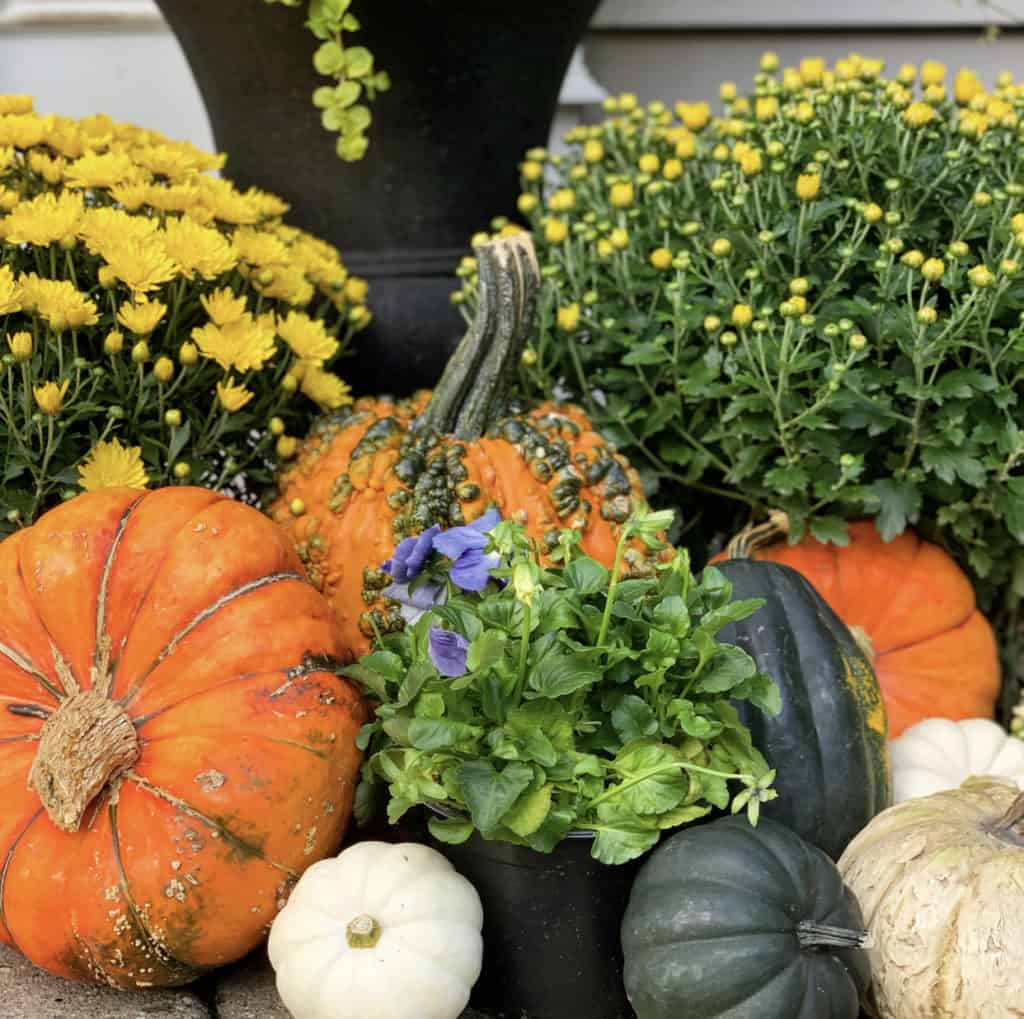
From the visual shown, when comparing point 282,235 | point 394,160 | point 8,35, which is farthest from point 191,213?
point 8,35

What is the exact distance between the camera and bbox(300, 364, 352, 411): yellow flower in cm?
221

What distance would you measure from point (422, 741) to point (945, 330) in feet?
3.60

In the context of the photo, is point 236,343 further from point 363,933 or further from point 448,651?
point 363,933

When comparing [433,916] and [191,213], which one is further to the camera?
[191,213]

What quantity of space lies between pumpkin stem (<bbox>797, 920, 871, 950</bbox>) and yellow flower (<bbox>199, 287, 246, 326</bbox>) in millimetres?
1186

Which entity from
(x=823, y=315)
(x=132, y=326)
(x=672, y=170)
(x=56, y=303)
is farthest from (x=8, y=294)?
(x=823, y=315)

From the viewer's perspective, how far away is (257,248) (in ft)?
7.02

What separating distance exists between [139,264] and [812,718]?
1.15 m

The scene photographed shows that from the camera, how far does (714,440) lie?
231 centimetres

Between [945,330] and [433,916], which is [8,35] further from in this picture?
[433,916]

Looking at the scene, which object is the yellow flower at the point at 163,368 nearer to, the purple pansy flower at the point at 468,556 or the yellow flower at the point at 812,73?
the purple pansy flower at the point at 468,556

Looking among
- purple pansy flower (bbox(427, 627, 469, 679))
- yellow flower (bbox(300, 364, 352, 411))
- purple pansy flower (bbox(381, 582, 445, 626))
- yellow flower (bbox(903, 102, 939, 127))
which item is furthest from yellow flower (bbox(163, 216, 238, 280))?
yellow flower (bbox(903, 102, 939, 127))

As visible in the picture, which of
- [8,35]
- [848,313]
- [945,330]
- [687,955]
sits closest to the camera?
[687,955]

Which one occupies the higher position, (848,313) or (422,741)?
(848,313)
